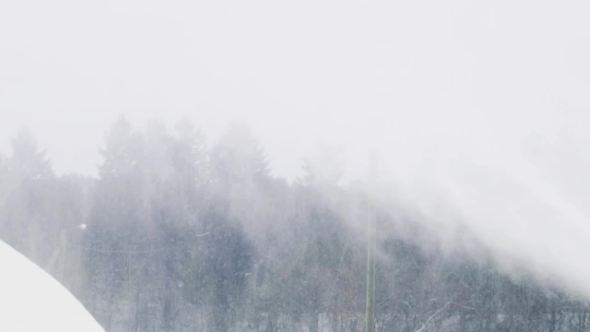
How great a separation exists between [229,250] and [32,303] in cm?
3142

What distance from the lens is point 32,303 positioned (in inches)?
104

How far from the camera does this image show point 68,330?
2.64 meters

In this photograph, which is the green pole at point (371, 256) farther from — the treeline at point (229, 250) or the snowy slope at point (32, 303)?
the treeline at point (229, 250)

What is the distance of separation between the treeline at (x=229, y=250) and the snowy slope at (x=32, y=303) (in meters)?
25.9

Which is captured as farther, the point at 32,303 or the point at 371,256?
the point at 371,256

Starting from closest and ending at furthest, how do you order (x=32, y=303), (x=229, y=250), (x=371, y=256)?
(x=32, y=303) → (x=371, y=256) → (x=229, y=250)

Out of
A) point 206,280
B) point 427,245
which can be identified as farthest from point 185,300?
point 427,245

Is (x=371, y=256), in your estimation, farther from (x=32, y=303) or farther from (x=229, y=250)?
(x=229, y=250)

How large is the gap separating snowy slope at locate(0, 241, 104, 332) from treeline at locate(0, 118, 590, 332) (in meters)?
25.9

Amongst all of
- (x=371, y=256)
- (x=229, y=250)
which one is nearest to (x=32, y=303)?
(x=371, y=256)

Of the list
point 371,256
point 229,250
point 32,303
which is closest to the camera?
point 32,303

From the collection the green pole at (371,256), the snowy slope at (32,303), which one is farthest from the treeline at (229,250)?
the snowy slope at (32,303)

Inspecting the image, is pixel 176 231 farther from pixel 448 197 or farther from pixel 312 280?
pixel 448 197

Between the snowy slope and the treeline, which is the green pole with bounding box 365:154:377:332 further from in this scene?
the treeline
